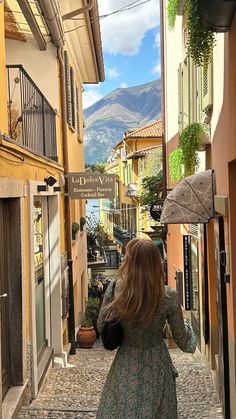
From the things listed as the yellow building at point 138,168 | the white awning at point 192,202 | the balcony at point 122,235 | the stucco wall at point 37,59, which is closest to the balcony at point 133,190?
the yellow building at point 138,168

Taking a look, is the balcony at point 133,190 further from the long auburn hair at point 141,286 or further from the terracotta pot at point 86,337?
the long auburn hair at point 141,286

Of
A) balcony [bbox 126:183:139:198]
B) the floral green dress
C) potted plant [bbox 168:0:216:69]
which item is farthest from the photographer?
balcony [bbox 126:183:139:198]

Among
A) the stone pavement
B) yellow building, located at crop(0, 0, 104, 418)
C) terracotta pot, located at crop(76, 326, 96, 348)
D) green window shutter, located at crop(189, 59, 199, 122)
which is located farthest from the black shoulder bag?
terracotta pot, located at crop(76, 326, 96, 348)

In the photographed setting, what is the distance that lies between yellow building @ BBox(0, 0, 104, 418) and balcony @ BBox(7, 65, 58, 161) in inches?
0.7

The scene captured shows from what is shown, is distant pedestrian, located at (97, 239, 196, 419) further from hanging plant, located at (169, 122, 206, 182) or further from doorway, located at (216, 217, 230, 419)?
hanging plant, located at (169, 122, 206, 182)

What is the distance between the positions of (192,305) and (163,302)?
8.23m

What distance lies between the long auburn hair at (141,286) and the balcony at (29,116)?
4894 mm

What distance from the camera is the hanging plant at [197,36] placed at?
5.56m

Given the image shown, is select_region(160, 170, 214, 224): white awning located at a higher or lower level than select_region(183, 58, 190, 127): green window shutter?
lower

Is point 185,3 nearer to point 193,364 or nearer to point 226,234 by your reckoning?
point 226,234

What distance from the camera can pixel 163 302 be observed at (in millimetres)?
3305

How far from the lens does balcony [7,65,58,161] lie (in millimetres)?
8250

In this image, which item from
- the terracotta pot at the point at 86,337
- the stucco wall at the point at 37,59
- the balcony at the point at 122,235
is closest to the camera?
the stucco wall at the point at 37,59

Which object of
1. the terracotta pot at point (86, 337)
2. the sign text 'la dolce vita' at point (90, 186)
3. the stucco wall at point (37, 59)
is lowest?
the terracotta pot at point (86, 337)
